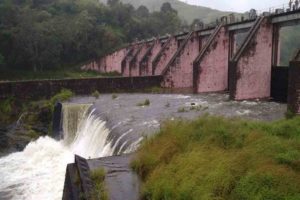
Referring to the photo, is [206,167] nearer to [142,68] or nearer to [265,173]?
[265,173]

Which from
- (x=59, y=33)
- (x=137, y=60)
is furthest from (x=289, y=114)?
(x=59, y=33)

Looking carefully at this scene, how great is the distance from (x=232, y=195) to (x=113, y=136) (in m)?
7.45

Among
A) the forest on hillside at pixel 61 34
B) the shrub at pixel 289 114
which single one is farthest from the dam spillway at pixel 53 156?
the forest on hillside at pixel 61 34

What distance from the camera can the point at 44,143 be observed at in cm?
1903

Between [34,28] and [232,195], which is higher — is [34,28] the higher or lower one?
the higher one

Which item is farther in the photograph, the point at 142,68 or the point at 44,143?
the point at 142,68

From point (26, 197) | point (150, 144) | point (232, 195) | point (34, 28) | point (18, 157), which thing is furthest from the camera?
Answer: point (34, 28)

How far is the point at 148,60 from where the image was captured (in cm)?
3444

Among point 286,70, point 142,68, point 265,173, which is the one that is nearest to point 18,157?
point 286,70

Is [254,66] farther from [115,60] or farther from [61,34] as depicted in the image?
[61,34]

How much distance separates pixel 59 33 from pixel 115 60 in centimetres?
767

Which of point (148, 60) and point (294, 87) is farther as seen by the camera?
point (148, 60)

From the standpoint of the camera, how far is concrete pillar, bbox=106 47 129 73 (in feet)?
159

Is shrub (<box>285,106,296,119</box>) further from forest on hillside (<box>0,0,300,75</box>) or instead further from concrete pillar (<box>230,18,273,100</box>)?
forest on hillside (<box>0,0,300,75</box>)
